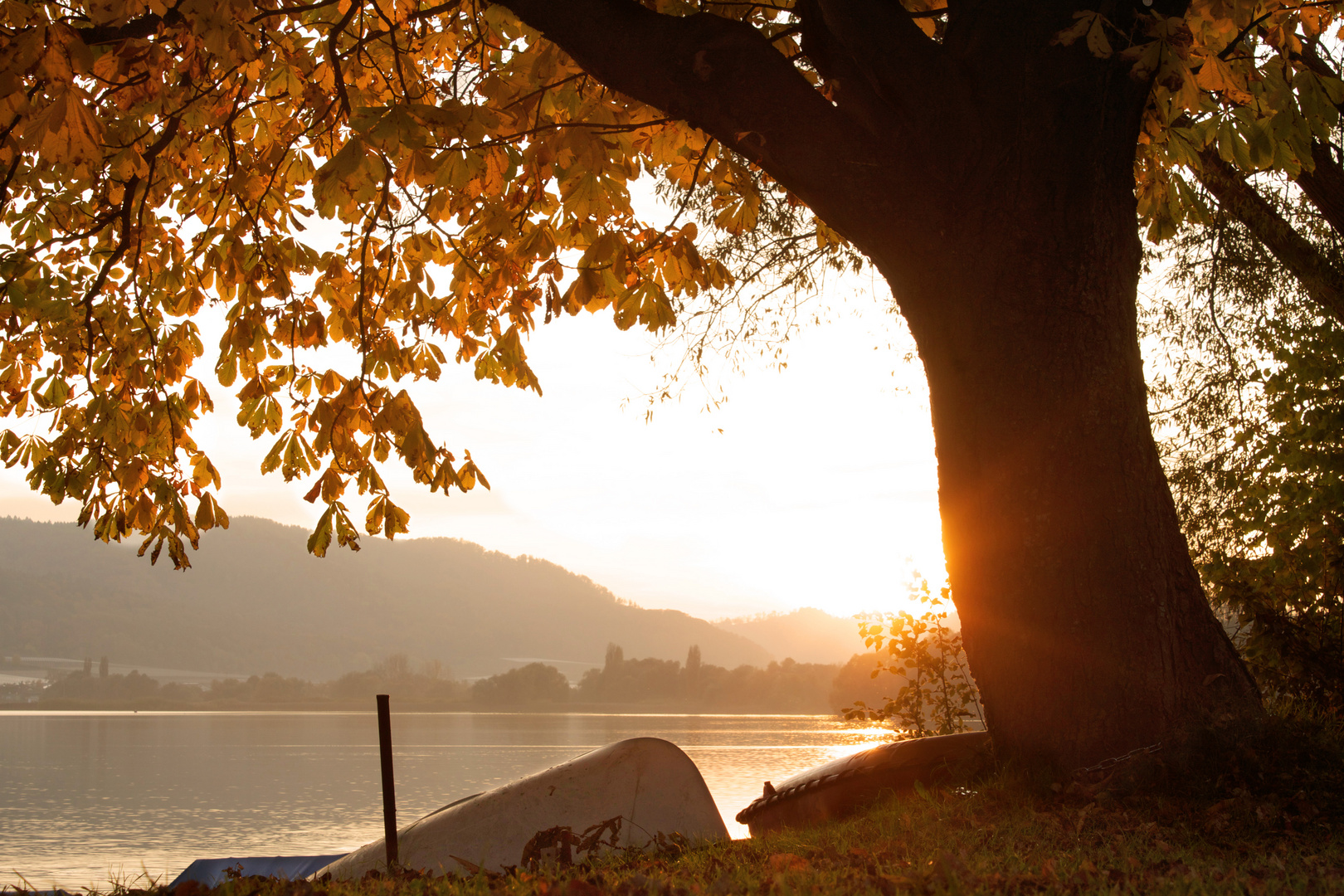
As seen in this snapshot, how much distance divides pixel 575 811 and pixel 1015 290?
3.18 meters

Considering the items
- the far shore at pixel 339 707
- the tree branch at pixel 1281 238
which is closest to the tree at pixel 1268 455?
the tree branch at pixel 1281 238

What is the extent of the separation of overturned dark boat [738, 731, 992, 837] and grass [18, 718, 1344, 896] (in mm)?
233

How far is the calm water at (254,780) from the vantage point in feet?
63.7

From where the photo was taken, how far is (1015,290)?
3.73 m

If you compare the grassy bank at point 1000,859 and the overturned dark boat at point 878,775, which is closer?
the grassy bank at point 1000,859

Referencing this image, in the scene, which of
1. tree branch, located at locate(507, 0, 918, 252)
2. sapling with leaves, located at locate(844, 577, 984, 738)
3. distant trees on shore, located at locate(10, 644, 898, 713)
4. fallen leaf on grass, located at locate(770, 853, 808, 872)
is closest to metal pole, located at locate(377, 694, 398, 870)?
fallen leaf on grass, located at locate(770, 853, 808, 872)

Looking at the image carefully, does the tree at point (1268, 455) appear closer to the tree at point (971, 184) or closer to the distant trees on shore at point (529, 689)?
the tree at point (971, 184)

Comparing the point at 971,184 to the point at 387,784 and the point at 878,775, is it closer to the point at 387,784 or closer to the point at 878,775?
the point at 878,775

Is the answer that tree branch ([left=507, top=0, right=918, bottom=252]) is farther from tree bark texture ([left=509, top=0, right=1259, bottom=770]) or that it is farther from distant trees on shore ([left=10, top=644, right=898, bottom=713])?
distant trees on shore ([left=10, top=644, right=898, bottom=713])

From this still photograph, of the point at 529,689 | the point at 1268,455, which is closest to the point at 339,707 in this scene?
the point at 529,689

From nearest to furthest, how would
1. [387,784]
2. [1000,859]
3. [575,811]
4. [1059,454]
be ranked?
1. [1000,859]
2. [1059,454]
3. [387,784]
4. [575,811]

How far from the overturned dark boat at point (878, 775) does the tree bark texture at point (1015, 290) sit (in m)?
0.36

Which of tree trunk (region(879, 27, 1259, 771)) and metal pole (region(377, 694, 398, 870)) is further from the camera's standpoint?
metal pole (region(377, 694, 398, 870))

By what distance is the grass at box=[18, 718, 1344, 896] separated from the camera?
2502 mm
